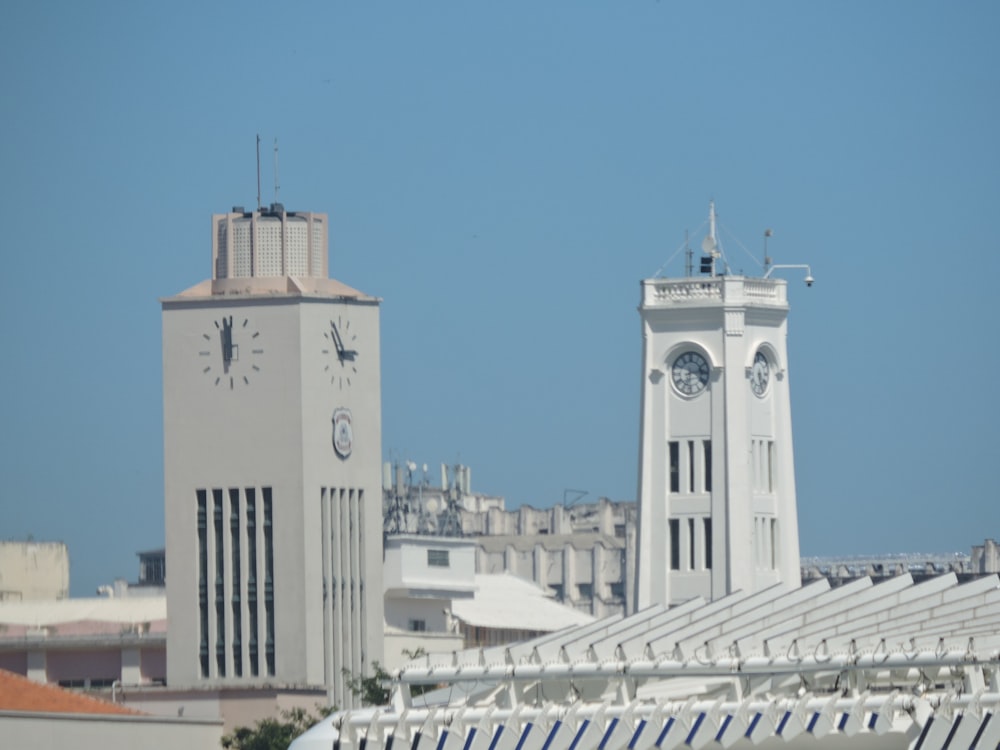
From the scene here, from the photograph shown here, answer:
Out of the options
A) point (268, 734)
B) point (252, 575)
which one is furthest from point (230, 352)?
point (268, 734)

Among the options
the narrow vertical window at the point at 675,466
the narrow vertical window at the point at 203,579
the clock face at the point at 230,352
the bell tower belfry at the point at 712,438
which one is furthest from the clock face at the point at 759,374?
the narrow vertical window at the point at 203,579

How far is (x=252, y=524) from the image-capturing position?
11719 centimetres

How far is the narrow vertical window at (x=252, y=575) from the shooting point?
11600 centimetres

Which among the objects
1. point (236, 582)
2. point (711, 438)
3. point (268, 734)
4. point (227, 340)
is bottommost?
point (268, 734)

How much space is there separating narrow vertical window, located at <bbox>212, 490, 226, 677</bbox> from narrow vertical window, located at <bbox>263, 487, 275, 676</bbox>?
1.55 meters

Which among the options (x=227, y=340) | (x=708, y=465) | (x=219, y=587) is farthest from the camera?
(x=227, y=340)

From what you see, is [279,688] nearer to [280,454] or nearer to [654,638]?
[280,454]

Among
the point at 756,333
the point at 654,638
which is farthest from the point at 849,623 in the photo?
the point at 756,333

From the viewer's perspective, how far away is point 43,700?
95.3m

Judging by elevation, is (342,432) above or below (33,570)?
above

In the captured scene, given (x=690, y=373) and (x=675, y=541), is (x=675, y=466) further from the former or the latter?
(x=690, y=373)

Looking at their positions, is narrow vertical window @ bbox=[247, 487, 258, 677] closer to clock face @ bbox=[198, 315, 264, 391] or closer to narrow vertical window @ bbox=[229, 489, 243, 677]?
narrow vertical window @ bbox=[229, 489, 243, 677]

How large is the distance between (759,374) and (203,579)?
20962 millimetres

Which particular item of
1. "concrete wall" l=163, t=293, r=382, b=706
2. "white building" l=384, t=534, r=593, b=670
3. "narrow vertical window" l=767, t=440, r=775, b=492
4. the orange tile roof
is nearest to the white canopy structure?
the orange tile roof
